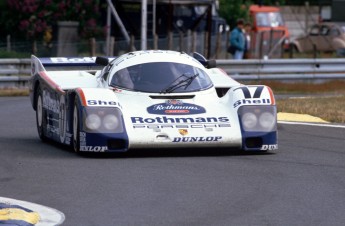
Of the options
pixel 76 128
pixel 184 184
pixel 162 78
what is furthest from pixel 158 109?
pixel 184 184

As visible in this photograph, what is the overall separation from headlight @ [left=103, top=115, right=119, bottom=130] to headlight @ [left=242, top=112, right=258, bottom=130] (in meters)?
1.41

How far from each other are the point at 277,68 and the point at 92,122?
577 inches

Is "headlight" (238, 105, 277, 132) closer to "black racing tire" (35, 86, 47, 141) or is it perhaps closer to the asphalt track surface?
the asphalt track surface

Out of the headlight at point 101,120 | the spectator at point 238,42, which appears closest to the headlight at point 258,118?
the headlight at point 101,120

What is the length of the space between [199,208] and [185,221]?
60 centimetres

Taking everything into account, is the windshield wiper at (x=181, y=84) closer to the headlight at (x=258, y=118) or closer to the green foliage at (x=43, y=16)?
the headlight at (x=258, y=118)

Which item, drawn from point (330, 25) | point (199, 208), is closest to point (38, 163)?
point (199, 208)

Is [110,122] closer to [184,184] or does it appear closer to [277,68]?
[184,184]

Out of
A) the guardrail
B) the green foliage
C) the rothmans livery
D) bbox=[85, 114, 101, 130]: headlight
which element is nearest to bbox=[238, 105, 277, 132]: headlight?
the rothmans livery

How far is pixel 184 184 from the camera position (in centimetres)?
1035

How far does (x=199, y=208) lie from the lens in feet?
29.5

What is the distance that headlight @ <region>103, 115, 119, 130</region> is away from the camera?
12.2m

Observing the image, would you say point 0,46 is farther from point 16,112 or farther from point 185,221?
point 185,221

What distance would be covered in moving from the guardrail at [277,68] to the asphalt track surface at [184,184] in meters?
11.5
